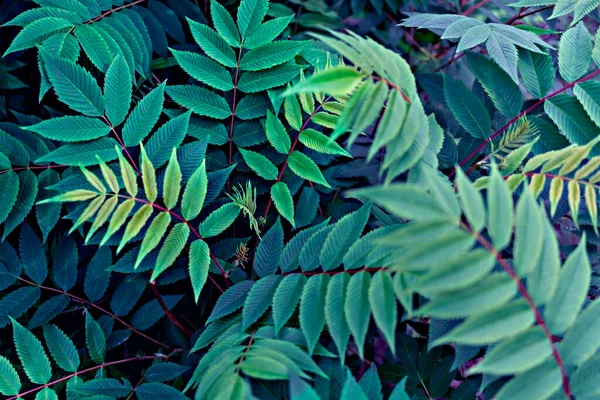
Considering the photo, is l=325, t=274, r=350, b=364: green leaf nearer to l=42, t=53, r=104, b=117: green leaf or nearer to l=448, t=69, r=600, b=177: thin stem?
l=448, t=69, r=600, b=177: thin stem

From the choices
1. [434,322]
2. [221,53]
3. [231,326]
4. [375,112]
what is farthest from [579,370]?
[221,53]

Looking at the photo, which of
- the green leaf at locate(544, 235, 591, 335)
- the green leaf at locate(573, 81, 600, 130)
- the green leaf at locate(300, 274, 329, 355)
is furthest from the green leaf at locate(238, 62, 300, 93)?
the green leaf at locate(544, 235, 591, 335)

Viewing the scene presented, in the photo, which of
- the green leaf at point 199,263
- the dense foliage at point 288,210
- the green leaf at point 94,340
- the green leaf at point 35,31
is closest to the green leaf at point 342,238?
the dense foliage at point 288,210

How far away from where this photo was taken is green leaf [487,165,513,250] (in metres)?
0.62

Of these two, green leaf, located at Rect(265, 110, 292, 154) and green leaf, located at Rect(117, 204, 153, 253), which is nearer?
green leaf, located at Rect(117, 204, 153, 253)

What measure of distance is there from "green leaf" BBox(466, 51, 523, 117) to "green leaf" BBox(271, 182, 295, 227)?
48 cm

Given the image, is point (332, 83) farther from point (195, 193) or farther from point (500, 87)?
point (500, 87)

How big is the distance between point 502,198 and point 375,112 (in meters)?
0.22

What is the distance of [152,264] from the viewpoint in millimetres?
1037

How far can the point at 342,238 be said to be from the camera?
0.93 m

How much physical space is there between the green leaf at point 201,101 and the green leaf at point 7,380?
0.62 meters

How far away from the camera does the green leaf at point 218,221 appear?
39.7 inches

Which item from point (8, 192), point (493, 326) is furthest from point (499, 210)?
point (8, 192)

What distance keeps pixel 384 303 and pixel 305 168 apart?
40cm
